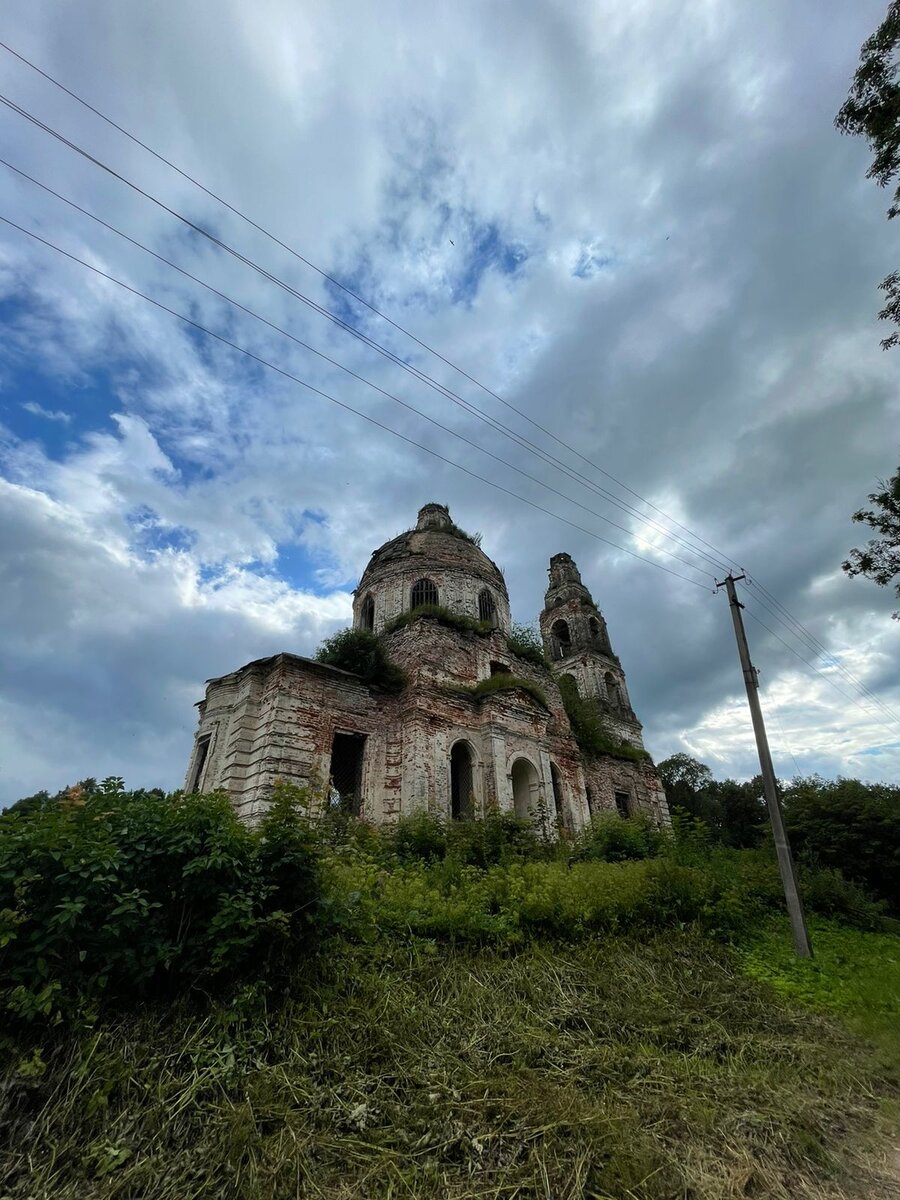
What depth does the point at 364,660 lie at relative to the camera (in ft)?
55.2

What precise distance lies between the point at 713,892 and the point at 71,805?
30.1ft

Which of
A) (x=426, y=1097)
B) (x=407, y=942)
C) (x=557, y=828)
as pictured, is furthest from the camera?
(x=557, y=828)

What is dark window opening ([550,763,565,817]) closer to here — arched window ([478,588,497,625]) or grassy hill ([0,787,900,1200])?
arched window ([478,588,497,625])

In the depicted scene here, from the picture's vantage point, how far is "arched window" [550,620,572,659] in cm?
3231

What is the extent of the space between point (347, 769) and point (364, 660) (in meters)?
3.28

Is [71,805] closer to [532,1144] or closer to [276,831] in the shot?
[276,831]

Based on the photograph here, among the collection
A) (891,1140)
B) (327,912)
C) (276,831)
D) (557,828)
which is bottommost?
(891,1140)

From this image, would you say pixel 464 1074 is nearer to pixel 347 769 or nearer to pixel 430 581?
pixel 347 769

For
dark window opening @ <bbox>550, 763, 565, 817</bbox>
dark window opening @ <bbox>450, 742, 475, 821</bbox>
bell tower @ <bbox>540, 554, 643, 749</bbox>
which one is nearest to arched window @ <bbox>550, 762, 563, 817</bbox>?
dark window opening @ <bbox>550, 763, 565, 817</bbox>

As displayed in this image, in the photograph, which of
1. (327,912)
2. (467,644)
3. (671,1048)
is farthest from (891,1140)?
(467,644)

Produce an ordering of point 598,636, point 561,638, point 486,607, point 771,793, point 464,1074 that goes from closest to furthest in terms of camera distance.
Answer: point 464,1074
point 771,793
point 486,607
point 598,636
point 561,638

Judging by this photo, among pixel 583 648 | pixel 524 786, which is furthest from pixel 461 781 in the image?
pixel 583 648

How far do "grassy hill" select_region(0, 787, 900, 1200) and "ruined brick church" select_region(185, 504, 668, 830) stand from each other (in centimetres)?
632

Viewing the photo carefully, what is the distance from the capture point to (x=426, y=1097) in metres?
4.19
